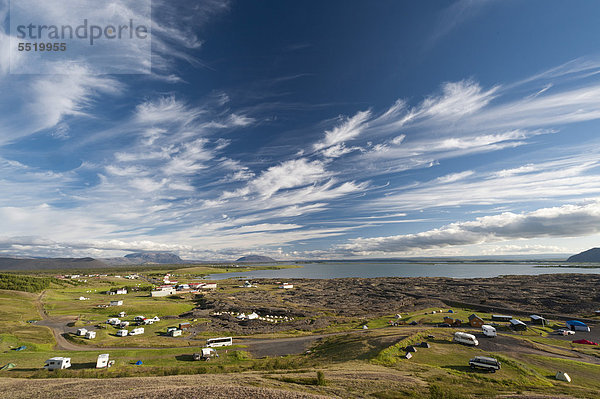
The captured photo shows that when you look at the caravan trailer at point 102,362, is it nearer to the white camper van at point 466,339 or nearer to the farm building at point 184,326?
the farm building at point 184,326

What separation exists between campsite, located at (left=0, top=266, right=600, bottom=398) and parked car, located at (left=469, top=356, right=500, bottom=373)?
561 mm

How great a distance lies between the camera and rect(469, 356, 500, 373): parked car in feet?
114

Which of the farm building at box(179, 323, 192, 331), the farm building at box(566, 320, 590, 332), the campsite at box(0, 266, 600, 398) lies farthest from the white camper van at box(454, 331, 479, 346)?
the farm building at box(179, 323, 192, 331)

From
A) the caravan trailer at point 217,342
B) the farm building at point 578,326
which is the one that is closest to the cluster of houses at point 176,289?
the caravan trailer at point 217,342

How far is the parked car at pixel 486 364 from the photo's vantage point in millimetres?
34844

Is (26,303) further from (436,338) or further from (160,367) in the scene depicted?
(436,338)

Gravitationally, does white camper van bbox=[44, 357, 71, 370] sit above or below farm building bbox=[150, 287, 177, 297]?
above

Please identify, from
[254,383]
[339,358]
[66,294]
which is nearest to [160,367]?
[254,383]

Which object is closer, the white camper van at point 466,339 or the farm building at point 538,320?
the white camper van at point 466,339

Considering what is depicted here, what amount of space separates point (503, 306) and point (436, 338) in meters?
67.9

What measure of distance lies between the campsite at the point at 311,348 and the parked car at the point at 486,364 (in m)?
0.56

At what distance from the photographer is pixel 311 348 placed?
53688mm

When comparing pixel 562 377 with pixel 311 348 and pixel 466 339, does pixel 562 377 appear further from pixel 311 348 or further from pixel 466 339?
pixel 311 348

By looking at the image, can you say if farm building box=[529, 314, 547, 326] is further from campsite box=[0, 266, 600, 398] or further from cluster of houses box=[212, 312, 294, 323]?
cluster of houses box=[212, 312, 294, 323]
